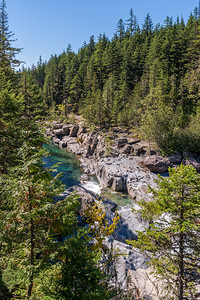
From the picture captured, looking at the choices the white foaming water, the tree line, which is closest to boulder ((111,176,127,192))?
the white foaming water

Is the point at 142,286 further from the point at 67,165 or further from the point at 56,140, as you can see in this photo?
the point at 56,140

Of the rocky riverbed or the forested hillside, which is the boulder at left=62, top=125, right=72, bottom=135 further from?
the forested hillside

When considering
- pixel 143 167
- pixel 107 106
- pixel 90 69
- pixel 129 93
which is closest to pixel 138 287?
pixel 143 167

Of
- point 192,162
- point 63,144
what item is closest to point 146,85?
point 63,144

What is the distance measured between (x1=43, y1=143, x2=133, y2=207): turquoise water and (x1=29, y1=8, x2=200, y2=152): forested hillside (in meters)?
8.26

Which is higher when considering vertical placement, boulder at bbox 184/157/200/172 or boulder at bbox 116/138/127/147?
boulder at bbox 116/138/127/147

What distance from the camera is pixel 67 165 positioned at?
81.0ft

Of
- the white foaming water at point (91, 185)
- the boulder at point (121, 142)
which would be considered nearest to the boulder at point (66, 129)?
the boulder at point (121, 142)

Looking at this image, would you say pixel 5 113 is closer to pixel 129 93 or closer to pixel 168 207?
pixel 168 207

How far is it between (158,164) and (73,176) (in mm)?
10250

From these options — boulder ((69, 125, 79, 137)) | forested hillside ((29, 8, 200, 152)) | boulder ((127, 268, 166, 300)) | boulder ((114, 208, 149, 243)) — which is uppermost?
forested hillside ((29, 8, 200, 152))

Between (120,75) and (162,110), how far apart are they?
32.7 metres

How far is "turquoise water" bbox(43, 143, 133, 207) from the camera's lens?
640 inches

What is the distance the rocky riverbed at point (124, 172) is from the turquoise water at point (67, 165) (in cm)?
101
